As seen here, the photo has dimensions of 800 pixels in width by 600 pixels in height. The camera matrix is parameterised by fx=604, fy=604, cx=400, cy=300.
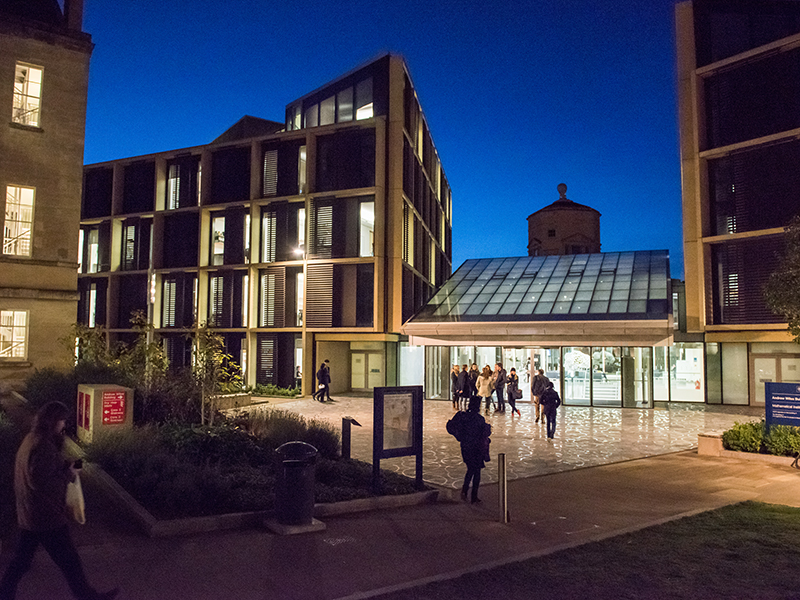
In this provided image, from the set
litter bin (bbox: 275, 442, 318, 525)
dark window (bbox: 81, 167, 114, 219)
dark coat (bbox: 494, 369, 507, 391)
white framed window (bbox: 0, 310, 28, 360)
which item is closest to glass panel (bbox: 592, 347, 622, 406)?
dark coat (bbox: 494, 369, 507, 391)

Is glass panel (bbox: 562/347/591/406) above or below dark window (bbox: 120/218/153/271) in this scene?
below

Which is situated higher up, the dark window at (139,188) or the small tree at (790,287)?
the dark window at (139,188)

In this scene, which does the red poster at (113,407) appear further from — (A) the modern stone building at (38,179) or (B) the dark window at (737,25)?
(B) the dark window at (737,25)

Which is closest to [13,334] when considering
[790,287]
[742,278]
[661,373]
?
[790,287]

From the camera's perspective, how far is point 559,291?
27.6 meters

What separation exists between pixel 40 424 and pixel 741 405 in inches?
1050

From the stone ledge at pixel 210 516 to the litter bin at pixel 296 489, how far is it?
0.42 metres

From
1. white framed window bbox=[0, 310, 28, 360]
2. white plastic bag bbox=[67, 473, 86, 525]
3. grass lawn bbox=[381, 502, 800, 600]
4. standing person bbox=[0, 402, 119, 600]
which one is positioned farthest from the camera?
white framed window bbox=[0, 310, 28, 360]

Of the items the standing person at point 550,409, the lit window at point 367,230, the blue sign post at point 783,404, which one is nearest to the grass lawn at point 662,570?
the blue sign post at point 783,404

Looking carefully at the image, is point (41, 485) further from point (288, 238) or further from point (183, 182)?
point (183, 182)

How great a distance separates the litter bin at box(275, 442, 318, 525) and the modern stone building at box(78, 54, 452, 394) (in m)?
20.6

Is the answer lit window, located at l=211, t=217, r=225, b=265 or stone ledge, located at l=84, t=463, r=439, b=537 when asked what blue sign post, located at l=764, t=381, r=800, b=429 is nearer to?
stone ledge, located at l=84, t=463, r=439, b=537

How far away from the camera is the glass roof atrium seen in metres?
25.0

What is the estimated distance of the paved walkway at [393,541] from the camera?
A: 5.59 metres
